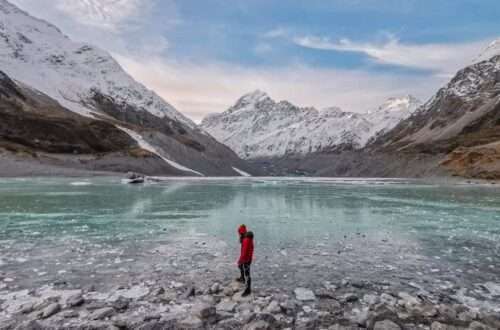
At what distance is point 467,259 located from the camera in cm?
1588

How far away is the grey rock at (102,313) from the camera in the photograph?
9.56m

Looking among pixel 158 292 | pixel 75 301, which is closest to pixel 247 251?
pixel 158 292

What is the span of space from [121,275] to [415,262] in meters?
11.2

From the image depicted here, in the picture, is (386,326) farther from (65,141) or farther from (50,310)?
(65,141)

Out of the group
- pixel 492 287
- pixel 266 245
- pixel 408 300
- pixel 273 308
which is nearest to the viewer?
pixel 273 308

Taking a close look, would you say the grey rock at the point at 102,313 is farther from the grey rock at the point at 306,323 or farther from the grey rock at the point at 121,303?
the grey rock at the point at 306,323

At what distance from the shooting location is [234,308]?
10.3 m

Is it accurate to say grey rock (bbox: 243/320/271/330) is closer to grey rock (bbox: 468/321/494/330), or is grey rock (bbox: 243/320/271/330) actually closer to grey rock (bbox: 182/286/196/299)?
grey rock (bbox: 182/286/196/299)

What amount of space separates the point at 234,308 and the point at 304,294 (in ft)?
7.81

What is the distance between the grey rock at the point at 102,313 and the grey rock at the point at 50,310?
1.00 m

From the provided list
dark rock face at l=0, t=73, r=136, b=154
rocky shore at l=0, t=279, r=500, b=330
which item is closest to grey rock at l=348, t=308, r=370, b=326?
rocky shore at l=0, t=279, r=500, b=330

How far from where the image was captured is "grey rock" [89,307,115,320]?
31.4 ft

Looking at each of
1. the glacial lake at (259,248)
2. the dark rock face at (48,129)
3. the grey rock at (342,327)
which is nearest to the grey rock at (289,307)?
the grey rock at (342,327)

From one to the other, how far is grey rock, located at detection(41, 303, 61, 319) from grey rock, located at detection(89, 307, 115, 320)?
3.28ft
